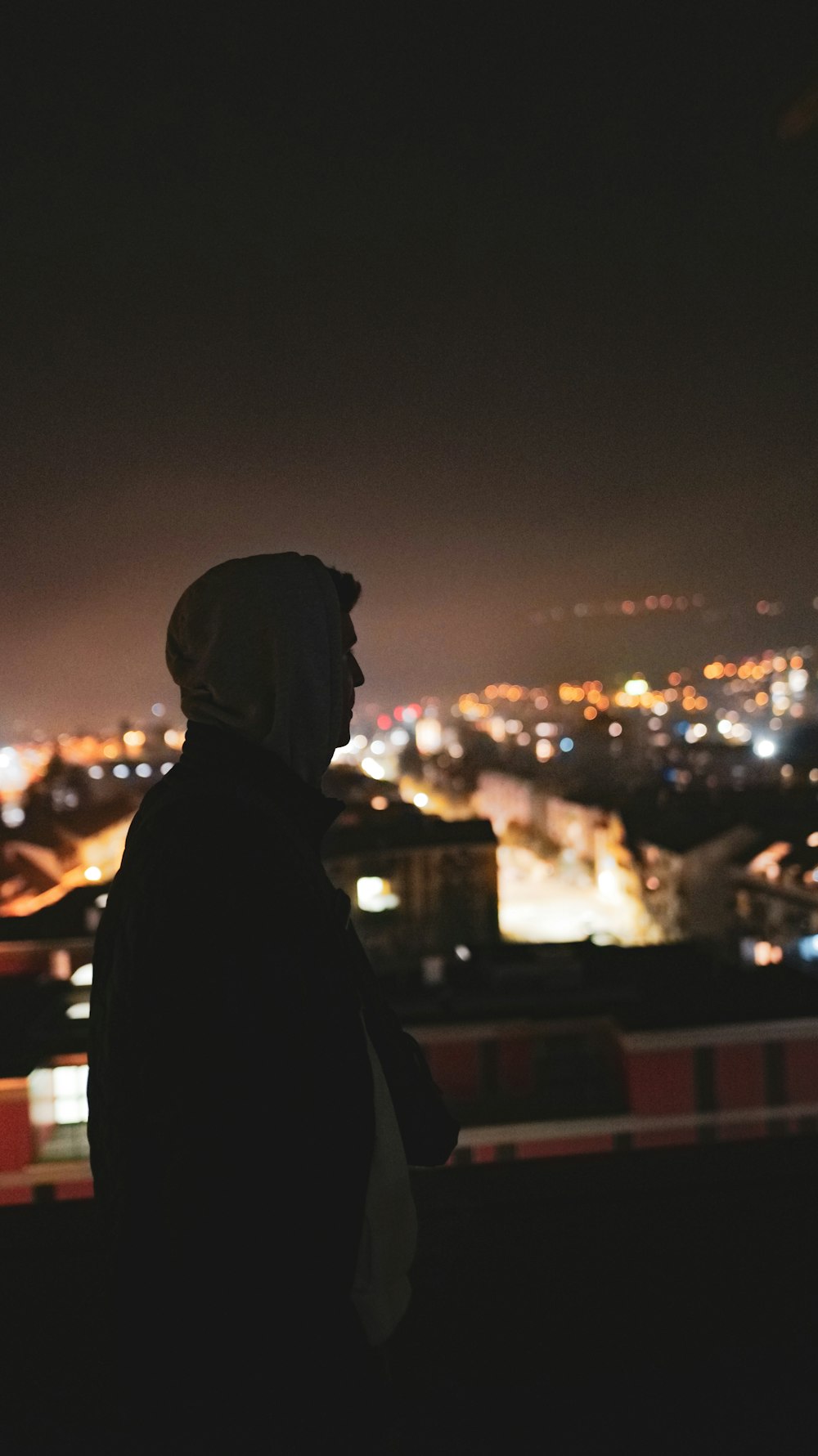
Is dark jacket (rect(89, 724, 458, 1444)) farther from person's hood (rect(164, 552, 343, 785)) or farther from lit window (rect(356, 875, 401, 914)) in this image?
lit window (rect(356, 875, 401, 914))

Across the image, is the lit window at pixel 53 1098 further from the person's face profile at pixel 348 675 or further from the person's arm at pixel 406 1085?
the person's face profile at pixel 348 675

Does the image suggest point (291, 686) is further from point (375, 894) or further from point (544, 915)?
point (544, 915)

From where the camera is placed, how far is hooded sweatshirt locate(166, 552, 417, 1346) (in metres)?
0.70

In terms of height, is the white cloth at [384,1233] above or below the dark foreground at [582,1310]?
above

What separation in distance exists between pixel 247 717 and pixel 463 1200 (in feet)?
3.99

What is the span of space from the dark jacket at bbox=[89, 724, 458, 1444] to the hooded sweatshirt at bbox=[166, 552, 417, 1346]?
0.03 meters

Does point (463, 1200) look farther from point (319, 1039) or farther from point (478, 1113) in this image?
point (478, 1113)

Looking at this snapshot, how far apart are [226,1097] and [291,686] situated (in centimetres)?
31

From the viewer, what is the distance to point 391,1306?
0.71 meters

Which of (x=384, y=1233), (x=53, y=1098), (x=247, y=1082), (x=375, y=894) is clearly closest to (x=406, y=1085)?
(x=384, y=1233)

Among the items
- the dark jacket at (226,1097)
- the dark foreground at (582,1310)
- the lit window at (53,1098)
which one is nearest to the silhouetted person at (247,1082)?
the dark jacket at (226,1097)

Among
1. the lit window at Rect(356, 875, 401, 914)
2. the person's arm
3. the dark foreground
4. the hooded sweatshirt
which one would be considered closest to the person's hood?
the hooded sweatshirt

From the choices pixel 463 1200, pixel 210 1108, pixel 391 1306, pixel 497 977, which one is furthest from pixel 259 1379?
pixel 497 977

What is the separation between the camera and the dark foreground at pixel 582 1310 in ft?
3.78
